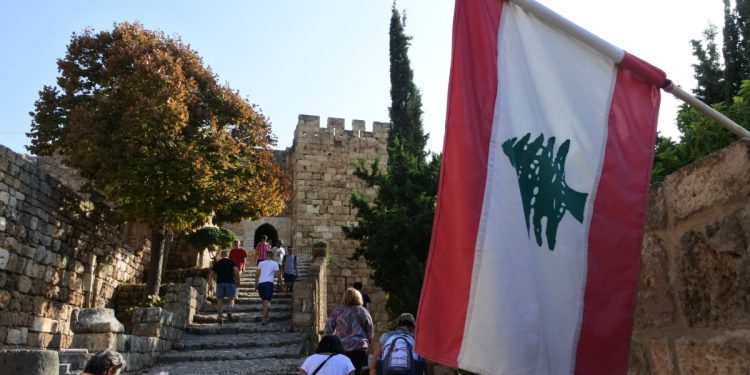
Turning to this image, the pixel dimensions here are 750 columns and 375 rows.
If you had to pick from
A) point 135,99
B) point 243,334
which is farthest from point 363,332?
point 135,99

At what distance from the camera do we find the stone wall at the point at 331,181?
85.4 ft

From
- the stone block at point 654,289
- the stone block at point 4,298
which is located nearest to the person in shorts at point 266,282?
the stone block at point 4,298

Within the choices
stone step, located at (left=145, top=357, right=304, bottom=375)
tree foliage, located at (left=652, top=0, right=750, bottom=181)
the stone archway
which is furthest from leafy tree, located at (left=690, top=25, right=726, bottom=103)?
the stone archway

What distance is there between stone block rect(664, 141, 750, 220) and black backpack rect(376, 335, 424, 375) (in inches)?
153

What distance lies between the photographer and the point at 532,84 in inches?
98.4

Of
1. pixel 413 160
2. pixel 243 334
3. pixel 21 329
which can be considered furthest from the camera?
pixel 413 160

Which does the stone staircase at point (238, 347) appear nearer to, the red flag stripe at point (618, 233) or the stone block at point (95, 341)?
the stone block at point (95, 341)

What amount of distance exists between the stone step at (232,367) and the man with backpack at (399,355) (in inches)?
171

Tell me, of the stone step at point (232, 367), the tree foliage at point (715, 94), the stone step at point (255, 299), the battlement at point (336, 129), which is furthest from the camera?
the battlement at point (336, 129)

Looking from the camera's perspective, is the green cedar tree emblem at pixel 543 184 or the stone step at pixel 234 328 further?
the stone step at pixel 234 328

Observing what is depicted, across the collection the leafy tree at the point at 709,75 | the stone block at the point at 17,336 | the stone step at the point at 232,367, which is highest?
the leafy tree at the point at 709,75

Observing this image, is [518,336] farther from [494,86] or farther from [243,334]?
[243,334]

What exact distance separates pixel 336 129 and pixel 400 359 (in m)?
22.5

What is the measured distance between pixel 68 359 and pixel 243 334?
467cm
